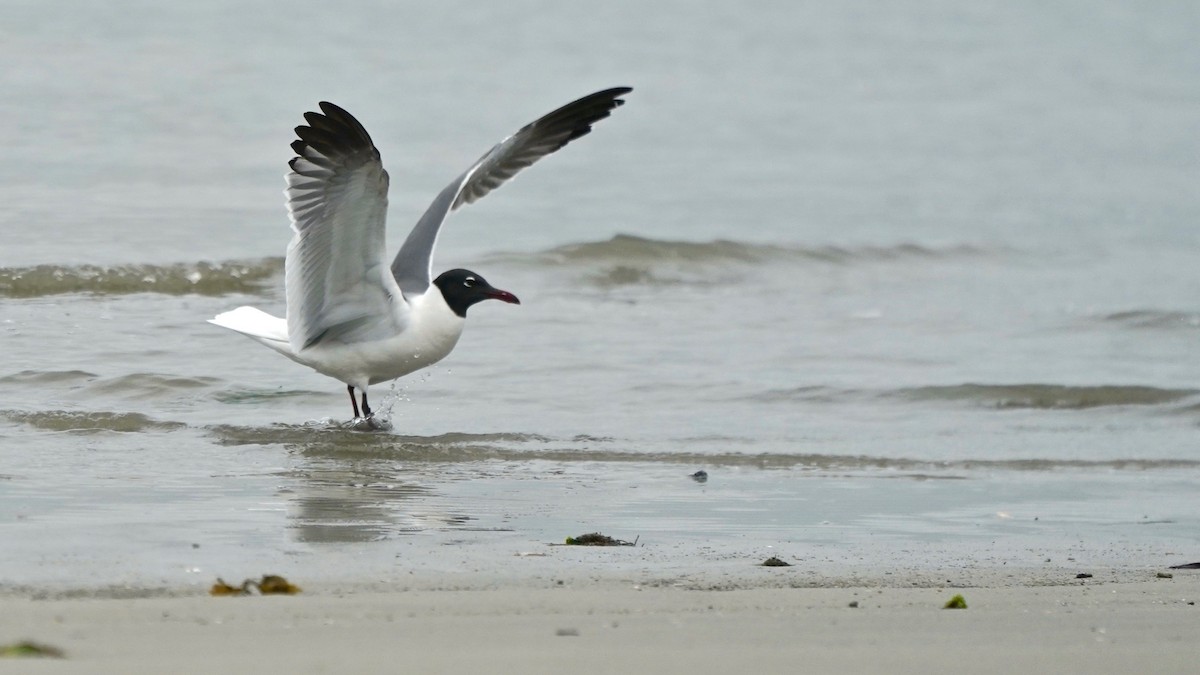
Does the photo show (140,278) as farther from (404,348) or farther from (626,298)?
(404,348)

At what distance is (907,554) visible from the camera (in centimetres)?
504

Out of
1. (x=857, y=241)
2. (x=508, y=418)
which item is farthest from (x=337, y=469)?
(x=857, y=241)

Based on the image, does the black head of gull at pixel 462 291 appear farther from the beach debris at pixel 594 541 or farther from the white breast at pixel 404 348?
the beach debris at pixel 594 541

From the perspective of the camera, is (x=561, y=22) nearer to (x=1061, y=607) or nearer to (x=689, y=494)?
(x=689, y=494)

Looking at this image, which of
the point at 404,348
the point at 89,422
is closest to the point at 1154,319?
the point at 404,348

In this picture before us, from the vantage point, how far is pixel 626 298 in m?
12.8

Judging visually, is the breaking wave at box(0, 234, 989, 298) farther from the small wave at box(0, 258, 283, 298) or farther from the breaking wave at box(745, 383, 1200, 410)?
the breaking wave at box(745, 383, 1200, 410)

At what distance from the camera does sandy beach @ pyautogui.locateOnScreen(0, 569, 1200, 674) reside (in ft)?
10.7

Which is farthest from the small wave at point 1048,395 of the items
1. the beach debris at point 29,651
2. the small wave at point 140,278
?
the beach debris at point 29,651

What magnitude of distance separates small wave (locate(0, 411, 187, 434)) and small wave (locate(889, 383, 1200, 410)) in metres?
4.06

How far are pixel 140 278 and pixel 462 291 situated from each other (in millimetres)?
4967

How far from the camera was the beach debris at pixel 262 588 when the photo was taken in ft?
12.6

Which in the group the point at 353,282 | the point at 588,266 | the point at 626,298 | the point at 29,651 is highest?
the point at 588,266

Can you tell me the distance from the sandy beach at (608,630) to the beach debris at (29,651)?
0.04 metres
